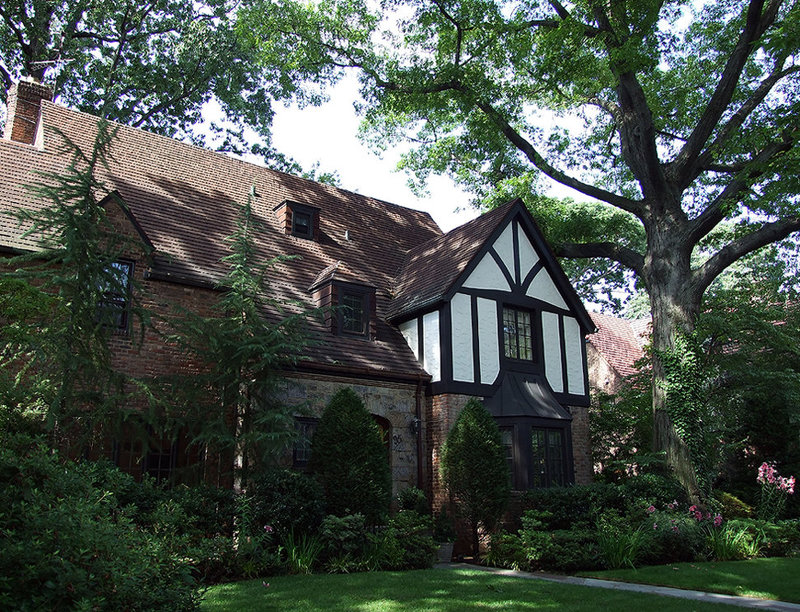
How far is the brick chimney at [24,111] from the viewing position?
1634 centimetres

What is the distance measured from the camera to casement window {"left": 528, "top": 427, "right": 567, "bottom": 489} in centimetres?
1530

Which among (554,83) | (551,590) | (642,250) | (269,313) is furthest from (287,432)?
(642,250)

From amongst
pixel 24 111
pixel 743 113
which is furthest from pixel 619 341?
pixel 24 111

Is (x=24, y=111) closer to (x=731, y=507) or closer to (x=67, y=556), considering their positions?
(x=67, y=556)

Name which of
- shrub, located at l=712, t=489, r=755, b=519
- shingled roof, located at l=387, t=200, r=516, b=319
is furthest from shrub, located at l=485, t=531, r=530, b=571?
shrub, located at l=712, t=489, r=755, b=519

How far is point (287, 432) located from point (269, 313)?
3.75 meters

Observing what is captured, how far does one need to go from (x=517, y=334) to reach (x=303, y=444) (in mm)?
6558

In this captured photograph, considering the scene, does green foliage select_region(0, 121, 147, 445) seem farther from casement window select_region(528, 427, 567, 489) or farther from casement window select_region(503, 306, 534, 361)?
casement window select_region(503, 306, 534, 361)

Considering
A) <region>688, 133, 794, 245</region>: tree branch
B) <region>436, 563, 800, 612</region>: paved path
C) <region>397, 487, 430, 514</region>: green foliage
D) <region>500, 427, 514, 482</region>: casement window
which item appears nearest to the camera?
<region>436, 563, 800, 612</region>: paved path

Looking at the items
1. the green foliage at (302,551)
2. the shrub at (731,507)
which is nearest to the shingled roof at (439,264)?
the green foliage at (302,551)

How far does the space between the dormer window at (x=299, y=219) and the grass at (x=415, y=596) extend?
1005 centimetres

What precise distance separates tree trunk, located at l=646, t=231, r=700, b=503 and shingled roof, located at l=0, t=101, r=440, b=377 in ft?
19.8

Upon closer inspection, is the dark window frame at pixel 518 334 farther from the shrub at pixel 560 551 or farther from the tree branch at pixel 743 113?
the tree branch at pixel 743 113

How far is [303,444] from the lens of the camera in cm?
1362
